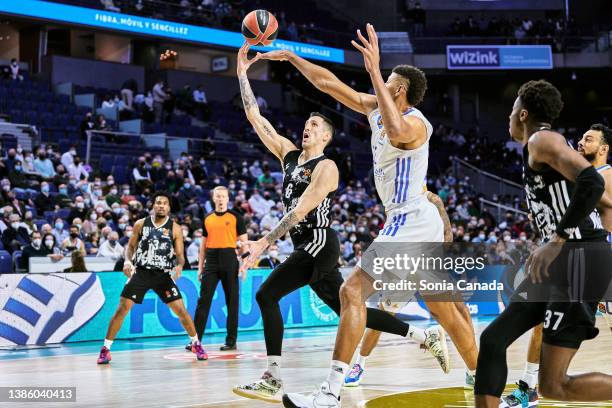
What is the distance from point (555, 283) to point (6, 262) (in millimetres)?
11964

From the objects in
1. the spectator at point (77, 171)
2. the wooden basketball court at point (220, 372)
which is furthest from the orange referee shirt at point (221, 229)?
the spectator at point (77, 171)

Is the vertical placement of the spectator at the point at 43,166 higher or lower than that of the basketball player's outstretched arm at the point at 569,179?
higher

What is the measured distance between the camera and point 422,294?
6219 mm

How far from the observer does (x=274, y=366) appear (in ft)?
20.9

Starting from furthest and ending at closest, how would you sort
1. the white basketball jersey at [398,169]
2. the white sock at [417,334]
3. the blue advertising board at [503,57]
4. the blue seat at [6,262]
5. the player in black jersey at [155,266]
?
the blue advertising board at [503,57], the blue seat at [6,262], the player in black jersey at [155,266], the white sock at [417,334], the white basketball jersey at [398,169]

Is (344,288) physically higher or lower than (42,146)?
lower

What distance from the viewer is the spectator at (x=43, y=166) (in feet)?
64.2

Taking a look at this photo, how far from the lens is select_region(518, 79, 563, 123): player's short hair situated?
4.81 meters

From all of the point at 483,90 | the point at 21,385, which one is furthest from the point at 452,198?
the point at 21,385

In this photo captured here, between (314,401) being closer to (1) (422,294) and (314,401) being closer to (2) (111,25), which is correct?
(1) (422,294)

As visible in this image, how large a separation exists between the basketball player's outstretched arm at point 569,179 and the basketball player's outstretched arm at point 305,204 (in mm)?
1896

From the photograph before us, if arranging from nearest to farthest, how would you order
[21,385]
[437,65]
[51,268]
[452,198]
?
[21,385]
[51,268]
[452,198]
[437,65]

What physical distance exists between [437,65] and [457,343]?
32.9 meters

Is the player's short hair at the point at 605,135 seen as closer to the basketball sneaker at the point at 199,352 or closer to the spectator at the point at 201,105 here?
the basketball sneaker at the point at 199,352
